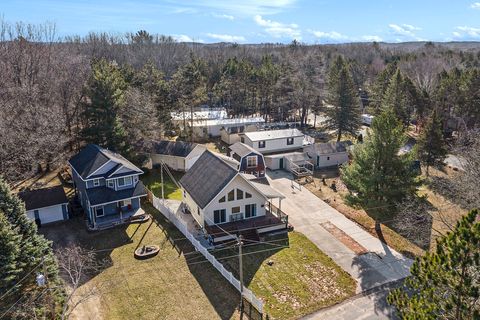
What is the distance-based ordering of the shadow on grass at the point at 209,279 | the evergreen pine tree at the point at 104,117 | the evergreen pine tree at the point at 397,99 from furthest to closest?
the evergreen pine tree at the point at 397,99 < the evergreen pine tree at the point at 104,117 < the shadow on grass at the point at 209,279

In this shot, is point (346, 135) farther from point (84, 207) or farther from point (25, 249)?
point (25, 249)

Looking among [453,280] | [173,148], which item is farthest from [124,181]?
[453,280]

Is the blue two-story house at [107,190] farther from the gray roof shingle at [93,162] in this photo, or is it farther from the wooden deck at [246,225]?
the wooden deck at [246,225]

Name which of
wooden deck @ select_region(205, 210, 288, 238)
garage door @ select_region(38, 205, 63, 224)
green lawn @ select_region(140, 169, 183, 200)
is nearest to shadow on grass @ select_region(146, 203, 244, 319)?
wooden deck @ select_region(205, 210, 288, 238)

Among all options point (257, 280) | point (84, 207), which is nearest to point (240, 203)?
point (257, 280)

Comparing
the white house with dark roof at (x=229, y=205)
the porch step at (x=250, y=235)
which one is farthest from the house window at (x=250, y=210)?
the porch step at (x=250, y=235)

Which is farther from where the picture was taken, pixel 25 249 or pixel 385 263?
pixel 385 263

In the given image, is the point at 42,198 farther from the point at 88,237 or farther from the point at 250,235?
the point at 250,235
